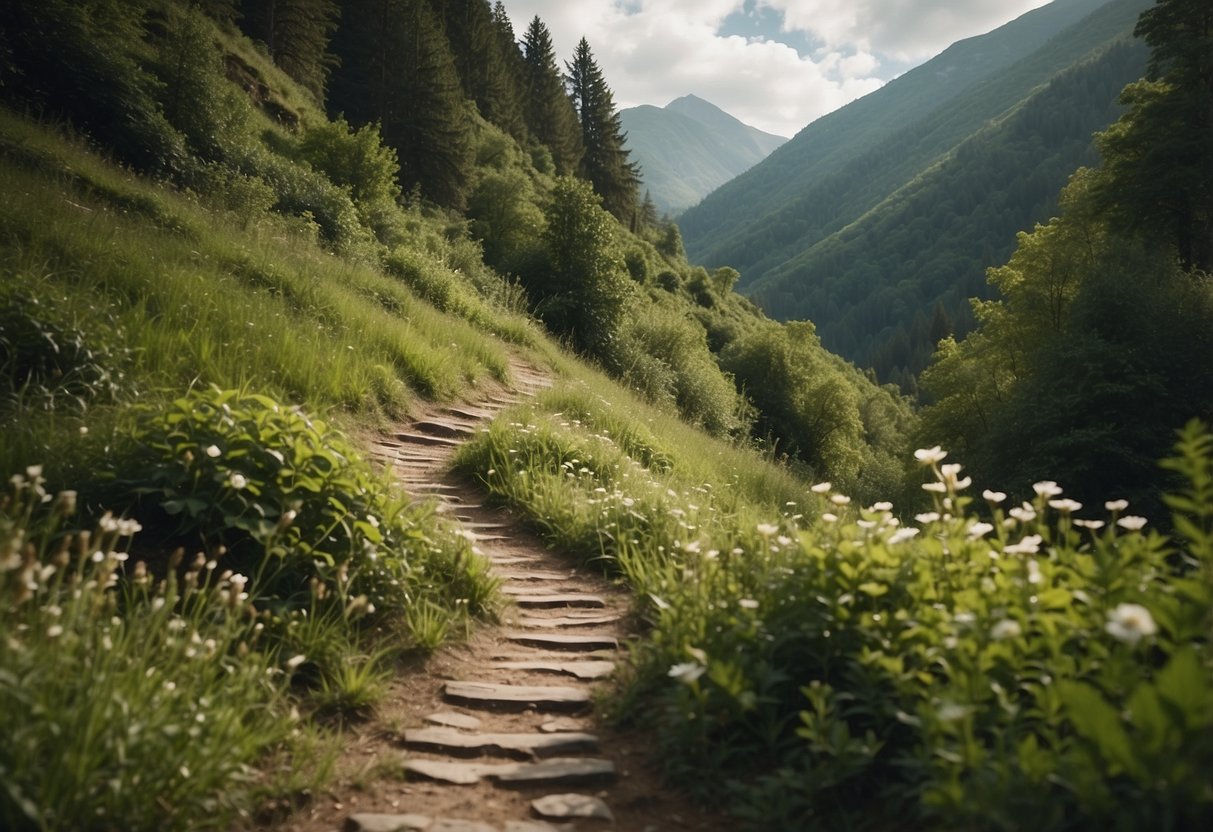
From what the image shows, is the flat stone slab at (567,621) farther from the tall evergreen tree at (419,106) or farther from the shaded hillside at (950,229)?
the shaded hillside at (950,229)

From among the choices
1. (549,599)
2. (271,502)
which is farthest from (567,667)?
(271,502)

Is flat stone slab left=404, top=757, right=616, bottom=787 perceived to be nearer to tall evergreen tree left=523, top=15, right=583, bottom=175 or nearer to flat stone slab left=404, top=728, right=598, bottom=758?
flat stone slab left=404, top=728, right=598, bottom=758

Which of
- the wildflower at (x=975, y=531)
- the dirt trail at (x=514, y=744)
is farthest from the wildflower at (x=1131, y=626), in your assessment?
the dirt trail at (x=514, y=744)

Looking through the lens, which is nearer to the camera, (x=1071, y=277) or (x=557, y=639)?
(x=557, y=639)

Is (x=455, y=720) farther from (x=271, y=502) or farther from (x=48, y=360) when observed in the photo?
(x=48, y=360)

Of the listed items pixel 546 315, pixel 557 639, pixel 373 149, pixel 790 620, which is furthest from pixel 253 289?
pixel 373 149

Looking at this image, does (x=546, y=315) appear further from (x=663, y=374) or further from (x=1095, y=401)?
(x=1095, y=401)

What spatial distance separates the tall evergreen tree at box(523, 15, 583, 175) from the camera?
5903cm

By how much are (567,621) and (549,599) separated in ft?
1.08

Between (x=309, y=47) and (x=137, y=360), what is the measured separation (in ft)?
A: 118

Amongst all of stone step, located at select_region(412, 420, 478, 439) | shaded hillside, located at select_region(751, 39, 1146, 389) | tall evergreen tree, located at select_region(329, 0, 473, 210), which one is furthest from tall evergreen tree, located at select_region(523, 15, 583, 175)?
shaded hillside, located at select_region(751, 39, 1146, 389)

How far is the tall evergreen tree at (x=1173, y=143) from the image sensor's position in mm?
17141

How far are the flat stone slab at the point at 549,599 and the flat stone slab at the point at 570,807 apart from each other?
191 cm

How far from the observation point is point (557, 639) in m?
4.14
